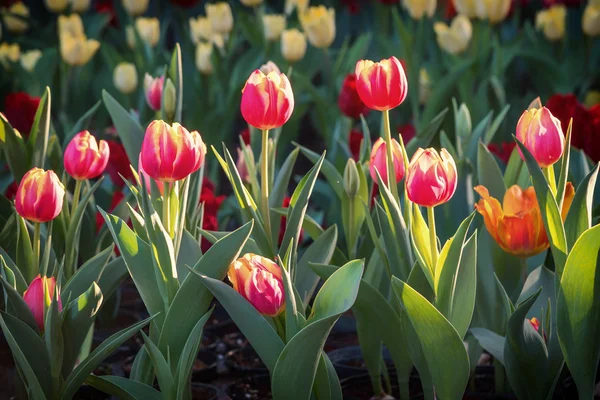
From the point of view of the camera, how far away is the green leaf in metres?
0.81

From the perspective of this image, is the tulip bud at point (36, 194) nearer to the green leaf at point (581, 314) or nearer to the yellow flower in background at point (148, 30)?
the green leaf at point (581, 314)

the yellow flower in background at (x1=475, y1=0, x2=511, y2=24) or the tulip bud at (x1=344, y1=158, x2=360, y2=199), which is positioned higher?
the yellow flower in background at (x1=475, y1=0, x2=511, y2=24)

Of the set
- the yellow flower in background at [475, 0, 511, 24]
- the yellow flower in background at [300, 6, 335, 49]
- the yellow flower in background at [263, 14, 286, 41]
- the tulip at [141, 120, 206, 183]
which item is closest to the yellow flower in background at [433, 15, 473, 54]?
the yellow flower in background at [475, 0, 511, 24]

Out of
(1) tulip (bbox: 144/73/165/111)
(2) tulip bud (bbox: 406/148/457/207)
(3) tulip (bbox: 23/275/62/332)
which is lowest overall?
(3) tulip (bbox: 23/275/62/332)

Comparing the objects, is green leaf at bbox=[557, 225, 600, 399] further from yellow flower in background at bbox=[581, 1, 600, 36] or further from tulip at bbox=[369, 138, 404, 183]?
yellow flower in background at bbox=[581, 1, 600, 36]

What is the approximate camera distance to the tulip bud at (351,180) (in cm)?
101

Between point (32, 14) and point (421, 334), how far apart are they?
9.67 ft

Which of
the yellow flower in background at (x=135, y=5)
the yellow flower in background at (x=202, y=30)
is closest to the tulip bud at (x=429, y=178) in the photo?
the yellow flower in background at (x=202, y=30)

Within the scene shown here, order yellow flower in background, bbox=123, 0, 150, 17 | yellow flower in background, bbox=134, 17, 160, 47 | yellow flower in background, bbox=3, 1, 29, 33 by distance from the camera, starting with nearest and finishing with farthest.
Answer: yellow flower in background, bbox=134, 17, 160, 47 → yellow flower in background, bbox=123, 0, 150, 17 → yellow flower in background, bbox=3, 1, 29, 33

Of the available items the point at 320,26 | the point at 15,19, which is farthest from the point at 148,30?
the point at 15,19

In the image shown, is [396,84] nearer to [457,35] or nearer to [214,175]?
[214,175]

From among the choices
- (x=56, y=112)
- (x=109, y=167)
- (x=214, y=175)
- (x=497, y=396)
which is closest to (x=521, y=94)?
(x=214, y=175)

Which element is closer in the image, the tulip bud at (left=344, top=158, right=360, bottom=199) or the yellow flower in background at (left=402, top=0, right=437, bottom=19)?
the tulip bud at (left=344, top=158, right=360, bottom=199)

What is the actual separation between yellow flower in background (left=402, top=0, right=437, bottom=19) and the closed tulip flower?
1408 millimetres
